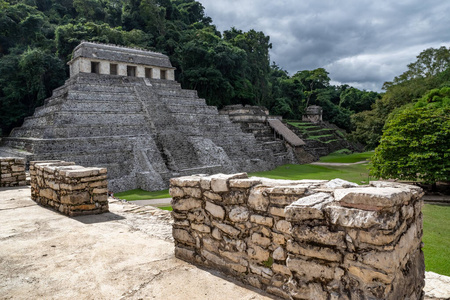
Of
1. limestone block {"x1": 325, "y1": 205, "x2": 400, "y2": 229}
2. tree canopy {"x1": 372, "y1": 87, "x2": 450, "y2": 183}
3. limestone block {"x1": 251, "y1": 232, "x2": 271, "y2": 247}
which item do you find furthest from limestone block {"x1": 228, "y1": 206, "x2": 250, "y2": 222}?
tree canopy {"x1": 372, "y1": 87, "x2": 450, "y2": 183}

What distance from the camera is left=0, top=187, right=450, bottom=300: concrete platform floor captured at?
2840 mm

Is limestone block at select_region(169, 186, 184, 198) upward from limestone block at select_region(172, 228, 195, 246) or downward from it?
upward

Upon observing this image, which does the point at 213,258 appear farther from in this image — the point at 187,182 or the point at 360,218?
the point at 360,218

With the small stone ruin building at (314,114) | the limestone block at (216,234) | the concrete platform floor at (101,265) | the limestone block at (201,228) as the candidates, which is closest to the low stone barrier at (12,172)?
the concrete platform floor at (101,265)

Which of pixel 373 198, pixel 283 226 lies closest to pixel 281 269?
pixel 283 226

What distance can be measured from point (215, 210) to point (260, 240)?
58 centimetres

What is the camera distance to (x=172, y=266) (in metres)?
3.34

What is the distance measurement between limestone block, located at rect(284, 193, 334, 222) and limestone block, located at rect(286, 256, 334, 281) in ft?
1.07

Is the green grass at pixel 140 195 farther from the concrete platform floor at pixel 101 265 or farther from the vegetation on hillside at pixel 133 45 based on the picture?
the vegetation on hillside at pixel 133 45

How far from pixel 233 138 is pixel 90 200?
15.7 meters

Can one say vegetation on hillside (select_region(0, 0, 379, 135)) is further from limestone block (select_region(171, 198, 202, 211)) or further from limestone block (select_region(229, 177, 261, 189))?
limestone block (select_region(229, 177, 261, 189))

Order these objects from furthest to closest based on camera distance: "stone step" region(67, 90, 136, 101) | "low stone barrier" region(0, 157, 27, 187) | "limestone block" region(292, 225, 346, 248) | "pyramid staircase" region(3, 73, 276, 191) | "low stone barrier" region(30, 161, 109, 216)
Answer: "stone step" region(67, 90, 136, 101)
"pyramid staircase" region(3, 73, 276, 191)
"low stone barrier" region(0, 157, 27, 187)
"low stone barrier" region(30, 161, 109, 216)
"limestone block" region(292, 225, 346, 248)

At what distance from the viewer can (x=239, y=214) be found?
2.94 meters

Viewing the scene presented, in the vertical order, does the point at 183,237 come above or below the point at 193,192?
below
